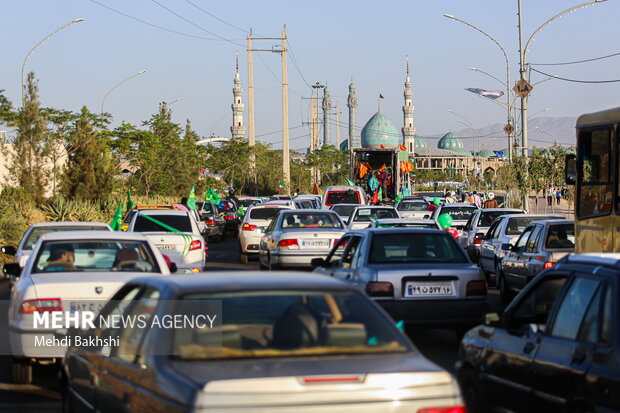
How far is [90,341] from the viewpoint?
724 cm

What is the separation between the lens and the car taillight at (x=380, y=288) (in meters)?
12.3

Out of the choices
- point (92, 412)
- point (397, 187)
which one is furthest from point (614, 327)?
point (397, 187)

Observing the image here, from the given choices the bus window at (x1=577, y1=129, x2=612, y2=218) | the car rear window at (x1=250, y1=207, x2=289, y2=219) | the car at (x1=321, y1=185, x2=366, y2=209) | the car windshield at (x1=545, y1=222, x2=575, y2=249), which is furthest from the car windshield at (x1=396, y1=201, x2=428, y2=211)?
the bus window at (x1=577, y1=129, x2=612, y2=218)

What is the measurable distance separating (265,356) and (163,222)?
49.4 ft

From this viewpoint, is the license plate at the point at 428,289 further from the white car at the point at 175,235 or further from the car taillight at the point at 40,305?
the white car at the point at 175,235

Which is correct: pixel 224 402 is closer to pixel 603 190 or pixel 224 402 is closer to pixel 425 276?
pixel 425 276

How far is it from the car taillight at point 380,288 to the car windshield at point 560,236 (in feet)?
16.4

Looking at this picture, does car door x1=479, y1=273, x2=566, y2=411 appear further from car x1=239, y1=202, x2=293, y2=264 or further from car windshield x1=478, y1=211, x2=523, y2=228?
car x1=239, y1=202, x2=293, y2=264

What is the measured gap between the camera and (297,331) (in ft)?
18.7

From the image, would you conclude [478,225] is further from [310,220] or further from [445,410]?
[445,410]

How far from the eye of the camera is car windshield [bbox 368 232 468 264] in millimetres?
13094

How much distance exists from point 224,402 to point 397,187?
48506 millimetres

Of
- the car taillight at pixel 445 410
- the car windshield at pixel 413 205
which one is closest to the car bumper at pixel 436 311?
the car taillight at pixel 445 410

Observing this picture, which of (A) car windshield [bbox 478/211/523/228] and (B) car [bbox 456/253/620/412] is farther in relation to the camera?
(A) car windshield [bbox 478/211/523/228]
